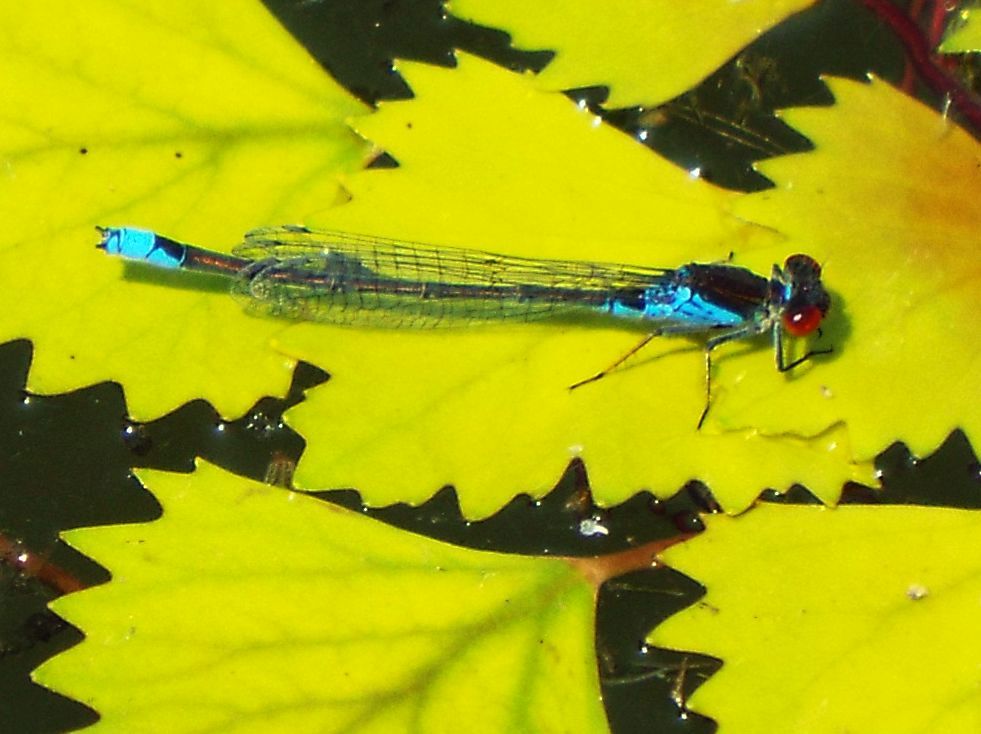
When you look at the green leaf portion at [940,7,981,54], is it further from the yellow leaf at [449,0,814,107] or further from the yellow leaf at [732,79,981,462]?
the yellow leaf at [449,0,814,107]

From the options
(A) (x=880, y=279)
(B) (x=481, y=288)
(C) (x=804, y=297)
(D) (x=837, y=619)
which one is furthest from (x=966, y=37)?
(D) (x=837, y=619)

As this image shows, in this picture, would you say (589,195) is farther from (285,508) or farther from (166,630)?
(166,630)

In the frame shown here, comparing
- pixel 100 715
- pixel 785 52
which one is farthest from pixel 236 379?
pixel 785 52

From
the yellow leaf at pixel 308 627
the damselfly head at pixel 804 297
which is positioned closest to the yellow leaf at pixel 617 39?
the damselfly head at pixel 804 297

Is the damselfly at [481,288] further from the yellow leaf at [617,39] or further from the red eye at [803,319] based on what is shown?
the yellow leaf at [617,39]

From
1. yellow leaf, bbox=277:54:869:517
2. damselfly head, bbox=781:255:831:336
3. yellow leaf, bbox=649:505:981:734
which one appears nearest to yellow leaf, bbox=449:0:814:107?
yellow leaf, bbox=277:54:869:517

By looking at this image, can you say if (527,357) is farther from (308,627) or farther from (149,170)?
(149,170)
